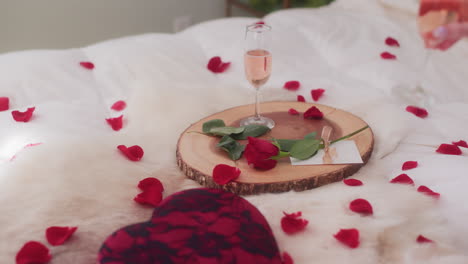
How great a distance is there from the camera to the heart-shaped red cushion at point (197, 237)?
659 mm

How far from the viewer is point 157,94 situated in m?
1.26

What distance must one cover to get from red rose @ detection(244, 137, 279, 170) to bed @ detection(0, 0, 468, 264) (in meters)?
0.09

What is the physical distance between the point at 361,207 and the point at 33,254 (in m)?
0.59

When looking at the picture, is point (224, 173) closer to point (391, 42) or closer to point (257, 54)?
point (257, 54)

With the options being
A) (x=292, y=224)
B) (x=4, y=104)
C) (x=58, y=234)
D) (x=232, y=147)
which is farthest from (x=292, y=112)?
(x=4, y=104)

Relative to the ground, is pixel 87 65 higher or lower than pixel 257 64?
lower

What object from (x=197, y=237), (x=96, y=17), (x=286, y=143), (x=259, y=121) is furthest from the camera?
(x=96, y=17)

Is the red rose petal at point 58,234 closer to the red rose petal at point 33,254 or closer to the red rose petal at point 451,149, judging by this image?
the red rose petal at point 33,254

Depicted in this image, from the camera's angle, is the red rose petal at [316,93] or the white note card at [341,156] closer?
the white note card at [341,156]

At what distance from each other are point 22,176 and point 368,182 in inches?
28.5

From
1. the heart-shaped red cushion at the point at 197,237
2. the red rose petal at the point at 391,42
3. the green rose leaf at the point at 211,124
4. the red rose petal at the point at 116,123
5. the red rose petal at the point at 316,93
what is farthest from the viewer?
the red rose petal at the point at 391,42

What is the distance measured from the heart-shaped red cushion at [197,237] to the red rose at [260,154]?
0.17 meters

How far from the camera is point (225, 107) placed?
4.21 ft

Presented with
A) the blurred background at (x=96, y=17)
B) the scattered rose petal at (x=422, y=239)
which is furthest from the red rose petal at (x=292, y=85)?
the blurred background at (x=96, y=17)
